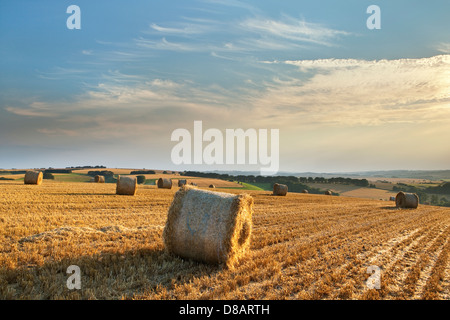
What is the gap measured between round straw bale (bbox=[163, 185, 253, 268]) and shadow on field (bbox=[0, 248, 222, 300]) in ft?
0.95

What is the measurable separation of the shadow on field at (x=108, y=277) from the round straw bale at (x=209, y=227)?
0.95 ft

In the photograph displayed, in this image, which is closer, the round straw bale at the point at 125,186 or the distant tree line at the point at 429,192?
the round straw bale at the point at 125,186

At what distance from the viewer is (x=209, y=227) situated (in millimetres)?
6715

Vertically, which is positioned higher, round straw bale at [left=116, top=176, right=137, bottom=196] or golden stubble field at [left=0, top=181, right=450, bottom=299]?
round straw bale at [left=116, top=176, right=137, bottom=196]

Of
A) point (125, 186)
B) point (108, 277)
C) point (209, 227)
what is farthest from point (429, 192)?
point (108, 277)

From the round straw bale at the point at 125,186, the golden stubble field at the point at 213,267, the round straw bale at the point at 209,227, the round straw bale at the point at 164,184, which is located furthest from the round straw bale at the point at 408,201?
the round straw bale at the point at 164,184

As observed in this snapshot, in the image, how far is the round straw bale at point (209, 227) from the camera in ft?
21.2

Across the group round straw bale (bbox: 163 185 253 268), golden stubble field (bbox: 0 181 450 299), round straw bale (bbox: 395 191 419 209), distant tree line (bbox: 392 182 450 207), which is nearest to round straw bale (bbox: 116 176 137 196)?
golden stubble field (bbox: 0 181 450 299)

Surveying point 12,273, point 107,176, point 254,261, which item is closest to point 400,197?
point 254,261

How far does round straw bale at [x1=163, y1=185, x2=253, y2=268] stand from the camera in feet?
21.2

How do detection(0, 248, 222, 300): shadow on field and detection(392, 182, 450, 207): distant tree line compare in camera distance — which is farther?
detection(392, 182, 450, 207): distant tree line

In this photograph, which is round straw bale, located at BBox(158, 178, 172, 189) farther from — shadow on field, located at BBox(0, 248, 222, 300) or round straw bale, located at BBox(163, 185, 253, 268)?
shadow on field, located at BBox(0, 248, 222, 300)

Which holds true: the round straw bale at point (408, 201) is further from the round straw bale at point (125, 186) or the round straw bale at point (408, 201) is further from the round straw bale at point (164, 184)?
the round straw bale at point (164, 184)
